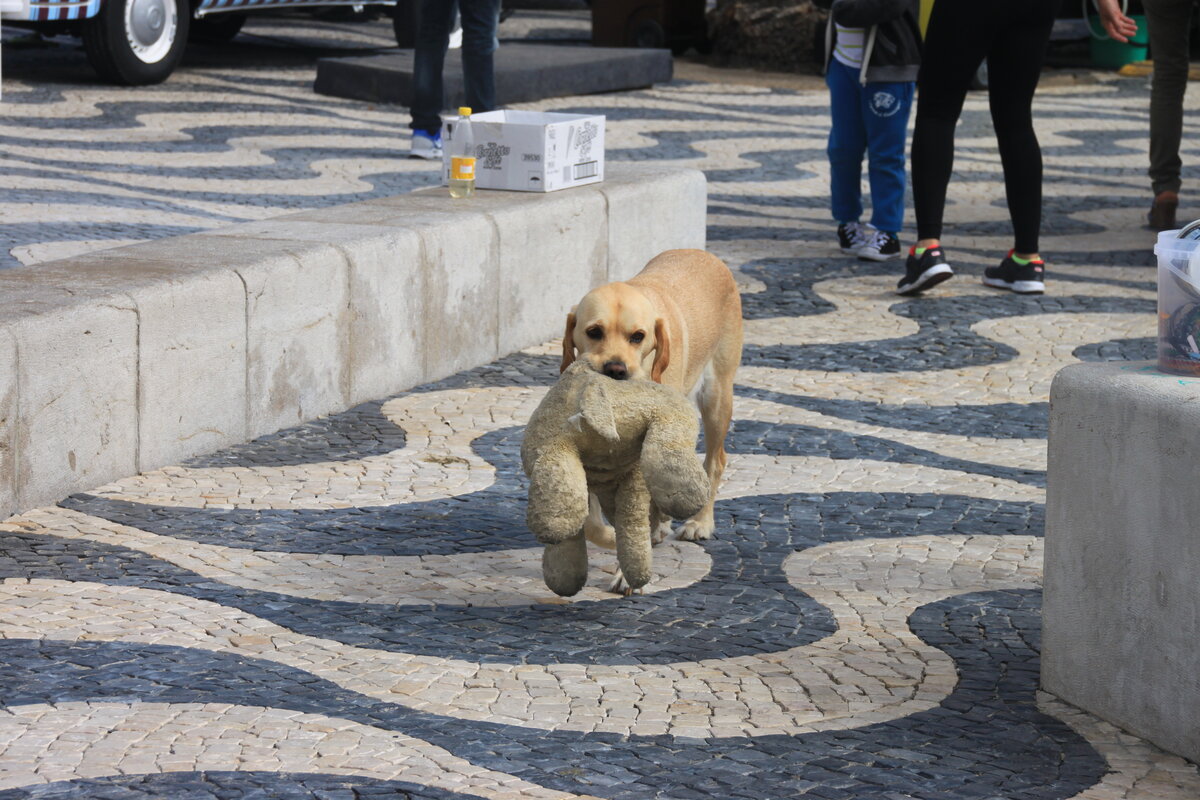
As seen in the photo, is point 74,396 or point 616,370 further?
point 74,396

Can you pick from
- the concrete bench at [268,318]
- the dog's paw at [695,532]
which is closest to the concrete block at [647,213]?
the concrete bench at [268,318]

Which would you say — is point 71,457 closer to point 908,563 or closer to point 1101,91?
point 908,563

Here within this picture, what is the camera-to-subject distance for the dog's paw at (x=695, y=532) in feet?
11.9

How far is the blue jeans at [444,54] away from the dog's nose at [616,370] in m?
4.56

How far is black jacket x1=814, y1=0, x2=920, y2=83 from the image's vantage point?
6500 mm

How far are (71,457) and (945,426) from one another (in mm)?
2300

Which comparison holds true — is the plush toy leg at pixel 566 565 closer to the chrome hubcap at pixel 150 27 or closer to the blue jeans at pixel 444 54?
the blue jeans at pixel 444 54

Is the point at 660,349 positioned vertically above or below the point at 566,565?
above

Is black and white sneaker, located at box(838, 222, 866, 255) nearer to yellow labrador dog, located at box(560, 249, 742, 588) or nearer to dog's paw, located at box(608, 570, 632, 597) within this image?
yellow labrador dog, located at box(560, 249, 742, 588)

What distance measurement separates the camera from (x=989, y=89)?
6.00 metres

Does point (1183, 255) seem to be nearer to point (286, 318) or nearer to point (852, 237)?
point (286, 318)

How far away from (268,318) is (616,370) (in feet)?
4.39

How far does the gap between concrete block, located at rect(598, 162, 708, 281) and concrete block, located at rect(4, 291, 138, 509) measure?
2.35 metres

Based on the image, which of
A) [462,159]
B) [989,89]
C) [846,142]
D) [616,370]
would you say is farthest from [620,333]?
[846,142]
